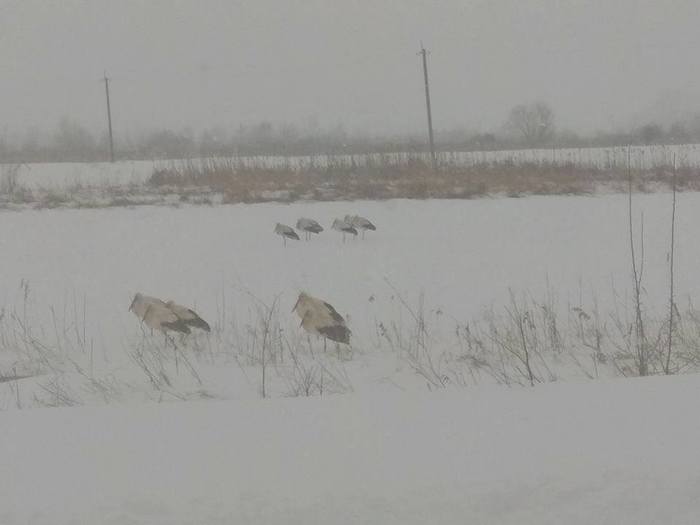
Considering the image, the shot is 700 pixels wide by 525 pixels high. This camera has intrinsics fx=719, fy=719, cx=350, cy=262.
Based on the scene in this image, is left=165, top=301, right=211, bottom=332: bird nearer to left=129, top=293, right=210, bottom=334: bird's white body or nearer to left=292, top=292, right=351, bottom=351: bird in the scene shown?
left=129, top=293, right=210, bottom=334: bird's white body

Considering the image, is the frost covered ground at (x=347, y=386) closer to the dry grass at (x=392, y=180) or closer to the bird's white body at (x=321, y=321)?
the bird's white body at (x=321, y=321)

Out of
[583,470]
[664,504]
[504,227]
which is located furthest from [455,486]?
[504,227]

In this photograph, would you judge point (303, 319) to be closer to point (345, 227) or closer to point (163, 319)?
point (163, 319)

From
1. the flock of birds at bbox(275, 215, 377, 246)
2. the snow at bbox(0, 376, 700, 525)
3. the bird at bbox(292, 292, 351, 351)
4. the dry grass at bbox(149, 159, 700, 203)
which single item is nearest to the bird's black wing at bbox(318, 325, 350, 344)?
the bird at bbox(292, 292, 351, 351)

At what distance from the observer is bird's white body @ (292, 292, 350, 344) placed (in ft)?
17.0

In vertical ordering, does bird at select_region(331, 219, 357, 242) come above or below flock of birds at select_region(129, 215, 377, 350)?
above

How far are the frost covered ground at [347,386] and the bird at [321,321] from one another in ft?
0.63

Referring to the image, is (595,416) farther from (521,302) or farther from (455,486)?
(521,302)

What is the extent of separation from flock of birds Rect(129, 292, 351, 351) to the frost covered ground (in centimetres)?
17

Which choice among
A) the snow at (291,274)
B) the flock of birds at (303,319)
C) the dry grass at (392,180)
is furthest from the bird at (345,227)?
the flock of birds at (303,319)

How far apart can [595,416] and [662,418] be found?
20 centimetres

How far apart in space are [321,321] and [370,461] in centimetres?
318

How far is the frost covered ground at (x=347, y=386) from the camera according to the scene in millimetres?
1924

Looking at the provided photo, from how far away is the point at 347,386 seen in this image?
4418 mm
